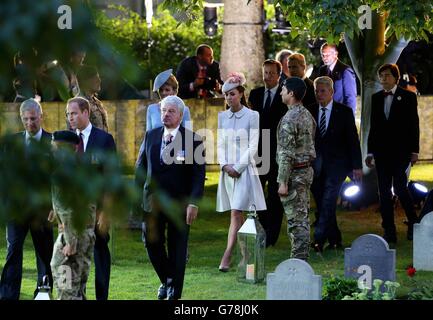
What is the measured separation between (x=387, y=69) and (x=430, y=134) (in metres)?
9.22

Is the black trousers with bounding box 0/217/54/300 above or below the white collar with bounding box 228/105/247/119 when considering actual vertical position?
below

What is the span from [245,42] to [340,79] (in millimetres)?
5705

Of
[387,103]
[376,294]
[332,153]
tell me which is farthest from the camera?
[387,103]

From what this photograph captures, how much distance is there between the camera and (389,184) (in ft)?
50.5

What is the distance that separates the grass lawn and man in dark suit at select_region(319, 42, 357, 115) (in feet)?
5.54

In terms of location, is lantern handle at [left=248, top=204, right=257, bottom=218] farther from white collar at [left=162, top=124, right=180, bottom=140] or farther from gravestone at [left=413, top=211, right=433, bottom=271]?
gravestone at [left=413, top=211, right=433, bottom=271]

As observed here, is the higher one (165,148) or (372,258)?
(165,148)

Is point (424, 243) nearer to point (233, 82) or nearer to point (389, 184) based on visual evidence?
point (389, 184)

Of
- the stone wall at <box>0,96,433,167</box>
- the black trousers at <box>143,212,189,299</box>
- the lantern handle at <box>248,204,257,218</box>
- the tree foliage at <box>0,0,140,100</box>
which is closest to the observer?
the tree foliage at <box>0,0,140,100</box>

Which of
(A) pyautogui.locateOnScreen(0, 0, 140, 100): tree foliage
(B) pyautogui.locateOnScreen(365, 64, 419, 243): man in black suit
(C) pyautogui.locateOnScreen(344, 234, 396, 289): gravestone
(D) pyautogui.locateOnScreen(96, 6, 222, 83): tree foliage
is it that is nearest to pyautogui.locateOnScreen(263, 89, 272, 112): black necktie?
(B) pyautogui.locateOnScreen(365, 64, 419, 243): man in black suit

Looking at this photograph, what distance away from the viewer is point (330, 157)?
14.6 metres

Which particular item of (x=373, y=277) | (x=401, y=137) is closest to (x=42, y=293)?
(x=373, y=277)

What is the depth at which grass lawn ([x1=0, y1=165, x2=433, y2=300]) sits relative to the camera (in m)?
12.2

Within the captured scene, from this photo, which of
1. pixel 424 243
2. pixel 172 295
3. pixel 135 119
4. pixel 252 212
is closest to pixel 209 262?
pixel 252 212
